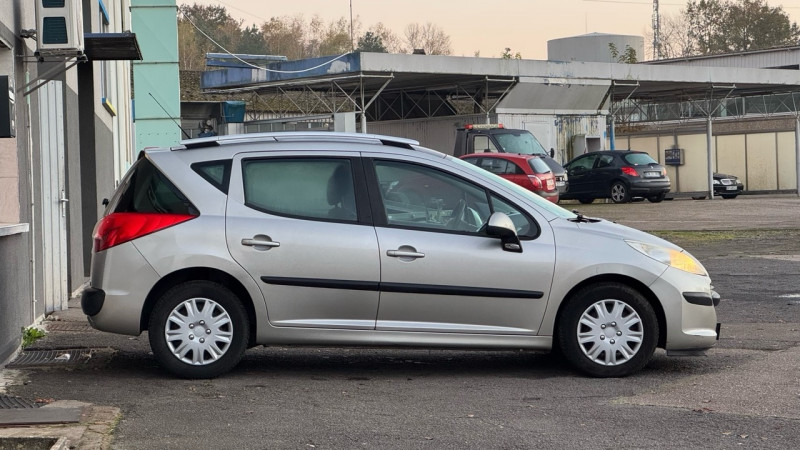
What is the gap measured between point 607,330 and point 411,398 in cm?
155

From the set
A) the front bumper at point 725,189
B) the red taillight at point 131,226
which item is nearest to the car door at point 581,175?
the front bumper at point 725,189

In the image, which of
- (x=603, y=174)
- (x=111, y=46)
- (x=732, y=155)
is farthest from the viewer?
(x=732, y=155)

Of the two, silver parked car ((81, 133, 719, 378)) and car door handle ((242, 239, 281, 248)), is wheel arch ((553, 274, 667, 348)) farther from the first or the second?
car door handle ((242, 239, 281, 248))

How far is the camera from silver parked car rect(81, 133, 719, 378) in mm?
7840

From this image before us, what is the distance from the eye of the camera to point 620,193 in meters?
34.9

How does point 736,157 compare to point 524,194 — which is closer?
point 524,194

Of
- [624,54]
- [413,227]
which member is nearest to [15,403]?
[413,227]

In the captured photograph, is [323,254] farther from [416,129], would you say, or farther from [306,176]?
[416,129]

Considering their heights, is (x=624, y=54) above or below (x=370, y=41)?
below

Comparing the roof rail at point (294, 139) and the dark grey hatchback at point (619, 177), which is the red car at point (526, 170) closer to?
the dark grey hatchback at point (619, 177)

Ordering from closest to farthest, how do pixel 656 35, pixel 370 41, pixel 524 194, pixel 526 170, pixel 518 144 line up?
1. pixel 524 194
2. pixel 526 170
3. pixel 518 144
4. pixel 656 35
5. pixel 370 41

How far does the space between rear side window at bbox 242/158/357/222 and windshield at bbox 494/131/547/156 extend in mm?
25097

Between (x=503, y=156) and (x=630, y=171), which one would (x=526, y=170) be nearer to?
(x=503, y=156)

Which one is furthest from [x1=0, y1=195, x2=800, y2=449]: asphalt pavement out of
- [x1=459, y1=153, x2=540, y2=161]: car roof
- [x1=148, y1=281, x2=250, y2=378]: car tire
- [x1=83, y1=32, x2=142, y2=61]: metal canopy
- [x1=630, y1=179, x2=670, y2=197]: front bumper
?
[x1=630, y1=179, x2=670, y2=197]: front bumper
